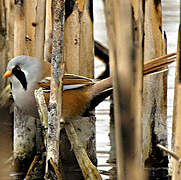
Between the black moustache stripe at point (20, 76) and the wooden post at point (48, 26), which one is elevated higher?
the wooden post at point (48, 26)

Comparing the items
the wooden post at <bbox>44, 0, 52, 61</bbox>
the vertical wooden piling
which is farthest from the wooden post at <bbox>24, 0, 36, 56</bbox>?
the vertical wooden piling

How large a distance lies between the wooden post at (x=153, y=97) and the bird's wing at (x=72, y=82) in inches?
18.0

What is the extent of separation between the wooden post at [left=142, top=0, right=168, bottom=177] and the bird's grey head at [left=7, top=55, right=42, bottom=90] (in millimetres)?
809

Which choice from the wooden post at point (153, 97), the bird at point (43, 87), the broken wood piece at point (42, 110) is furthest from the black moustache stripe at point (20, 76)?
the wooden post at point (153, 97)

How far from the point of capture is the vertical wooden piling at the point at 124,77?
1.67 m

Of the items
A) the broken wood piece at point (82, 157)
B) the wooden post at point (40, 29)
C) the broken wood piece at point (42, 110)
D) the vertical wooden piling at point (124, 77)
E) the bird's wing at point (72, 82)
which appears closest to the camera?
the vertical wooden piling at point (124, 77)

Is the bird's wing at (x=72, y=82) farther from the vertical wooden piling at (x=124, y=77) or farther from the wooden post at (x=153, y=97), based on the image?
the vertical wooden piling at (x=124, y=77)

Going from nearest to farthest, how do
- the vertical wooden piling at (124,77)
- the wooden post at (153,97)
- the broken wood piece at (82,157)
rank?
the vertical wooden piling at (124,77), the broken wood piece at (82,157), the wooden post at (153,97)

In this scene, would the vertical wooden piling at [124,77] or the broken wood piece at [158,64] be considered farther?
the broken wood piece at [158,64]

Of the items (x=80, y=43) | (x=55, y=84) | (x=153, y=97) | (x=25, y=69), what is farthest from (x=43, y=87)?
(x=153, y=97)

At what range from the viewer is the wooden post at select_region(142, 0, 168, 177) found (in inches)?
149

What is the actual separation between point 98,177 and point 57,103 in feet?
2.34

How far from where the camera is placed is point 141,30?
194cm

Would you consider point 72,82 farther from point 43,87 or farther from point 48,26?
point 48,26
